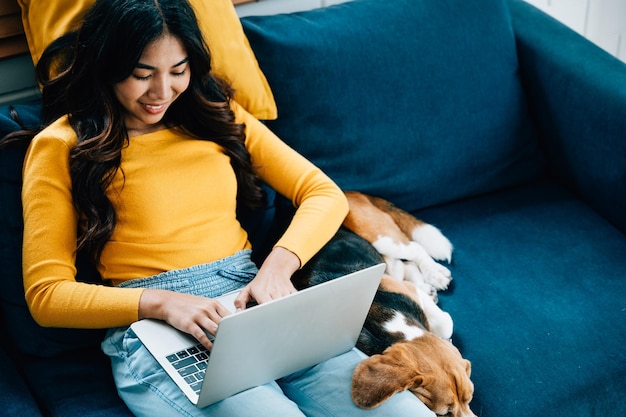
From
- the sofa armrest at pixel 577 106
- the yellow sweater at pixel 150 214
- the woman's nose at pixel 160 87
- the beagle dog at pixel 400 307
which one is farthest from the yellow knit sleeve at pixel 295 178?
the sofa armrest at pixel 577 106

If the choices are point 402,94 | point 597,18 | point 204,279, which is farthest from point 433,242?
point 597,18

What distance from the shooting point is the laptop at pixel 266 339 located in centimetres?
145

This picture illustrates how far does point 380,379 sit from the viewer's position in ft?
5.49

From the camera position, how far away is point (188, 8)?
183 cm

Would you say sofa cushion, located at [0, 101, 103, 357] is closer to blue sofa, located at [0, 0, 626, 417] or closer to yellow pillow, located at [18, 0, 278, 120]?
blue sofa, located at [0, 0, 626, 417]

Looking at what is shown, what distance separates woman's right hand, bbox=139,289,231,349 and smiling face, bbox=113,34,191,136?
1.41 ft

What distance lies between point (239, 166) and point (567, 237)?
1059 millimetres

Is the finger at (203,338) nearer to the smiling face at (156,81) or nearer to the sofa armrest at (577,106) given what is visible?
the smiling face at (156,81)

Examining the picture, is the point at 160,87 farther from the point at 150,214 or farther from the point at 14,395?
the point at 14,395

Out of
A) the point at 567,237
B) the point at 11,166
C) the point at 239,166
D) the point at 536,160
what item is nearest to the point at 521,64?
the point at 536,160

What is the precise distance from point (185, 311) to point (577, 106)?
1518 millimetres

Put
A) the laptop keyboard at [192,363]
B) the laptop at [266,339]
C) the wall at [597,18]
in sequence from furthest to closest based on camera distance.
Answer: the wall at [597,18]
the laptop keyboard at [192,363]
the laptop at [266,339]

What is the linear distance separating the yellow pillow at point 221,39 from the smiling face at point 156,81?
286 mm

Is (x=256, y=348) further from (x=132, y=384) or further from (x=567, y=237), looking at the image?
(x=567, y=237)
